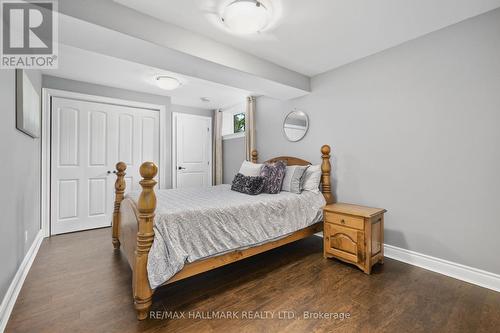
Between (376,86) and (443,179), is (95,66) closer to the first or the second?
(376,86)

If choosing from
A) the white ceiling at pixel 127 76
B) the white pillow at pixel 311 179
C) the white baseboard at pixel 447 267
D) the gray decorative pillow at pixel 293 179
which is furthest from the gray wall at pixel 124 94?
the white baseboard at pixel 447 267

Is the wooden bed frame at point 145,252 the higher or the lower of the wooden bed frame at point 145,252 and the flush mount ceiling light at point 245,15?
the lower

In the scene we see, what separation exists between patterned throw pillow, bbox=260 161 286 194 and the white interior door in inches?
91.2

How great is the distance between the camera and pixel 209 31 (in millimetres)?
2225

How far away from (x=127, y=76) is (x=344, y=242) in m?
3.68

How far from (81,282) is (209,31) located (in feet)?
8.65

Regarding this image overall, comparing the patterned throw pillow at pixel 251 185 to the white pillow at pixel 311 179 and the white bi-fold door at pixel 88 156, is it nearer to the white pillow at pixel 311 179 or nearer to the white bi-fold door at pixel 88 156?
the white pillow at pixel 311 179

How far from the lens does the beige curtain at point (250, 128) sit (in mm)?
4293

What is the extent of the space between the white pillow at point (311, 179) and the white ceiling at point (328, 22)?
1.43 m

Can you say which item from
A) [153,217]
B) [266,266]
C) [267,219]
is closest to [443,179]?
[267,219]

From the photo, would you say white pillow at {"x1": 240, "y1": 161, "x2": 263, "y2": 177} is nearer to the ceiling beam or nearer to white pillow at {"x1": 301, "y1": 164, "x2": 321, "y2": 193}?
white pillow at {"x1": 301, "y1": 164, "x2": 321, "y2": 193}

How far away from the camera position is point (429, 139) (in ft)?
7.61

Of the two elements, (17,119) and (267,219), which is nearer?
(17,119)

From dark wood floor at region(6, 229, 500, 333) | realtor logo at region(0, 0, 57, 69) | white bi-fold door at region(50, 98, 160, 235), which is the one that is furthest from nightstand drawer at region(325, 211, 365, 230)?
white bi-fold door at region(50, 98, 160, 235)
